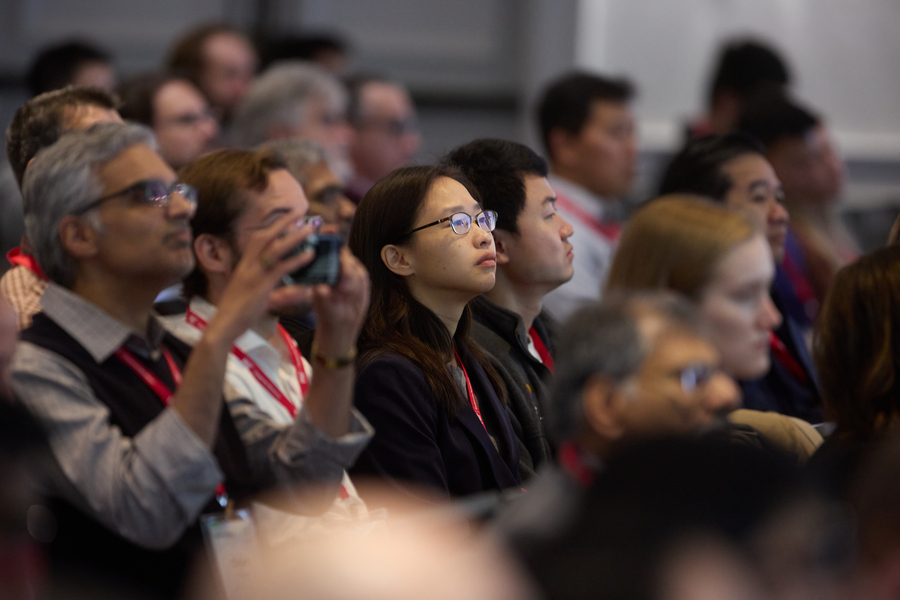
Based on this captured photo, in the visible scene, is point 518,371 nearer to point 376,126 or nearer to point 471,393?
point 471,393

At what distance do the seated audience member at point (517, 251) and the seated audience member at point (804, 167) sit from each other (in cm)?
171

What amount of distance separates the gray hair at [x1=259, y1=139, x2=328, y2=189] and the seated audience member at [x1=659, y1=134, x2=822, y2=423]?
117 centimetres

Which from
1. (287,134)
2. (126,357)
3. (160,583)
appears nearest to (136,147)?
(126,357)

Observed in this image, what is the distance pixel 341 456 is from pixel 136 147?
0.71m

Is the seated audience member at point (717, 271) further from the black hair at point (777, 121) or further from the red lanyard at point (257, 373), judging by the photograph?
the black hair at point (777, 121)

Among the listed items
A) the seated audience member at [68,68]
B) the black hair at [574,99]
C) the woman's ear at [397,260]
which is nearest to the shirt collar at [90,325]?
the woman's ear at [397,260]

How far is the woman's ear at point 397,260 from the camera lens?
89.0 inches

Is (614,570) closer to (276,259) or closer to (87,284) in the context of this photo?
(276,259)

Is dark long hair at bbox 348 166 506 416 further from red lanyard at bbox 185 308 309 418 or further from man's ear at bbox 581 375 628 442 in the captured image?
man's ear at bbox 581 375 628 442


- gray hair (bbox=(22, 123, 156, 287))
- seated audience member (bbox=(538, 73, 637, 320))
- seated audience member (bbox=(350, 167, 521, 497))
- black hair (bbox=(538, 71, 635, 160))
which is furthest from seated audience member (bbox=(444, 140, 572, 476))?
black hair (bbox=(538, 71, 635, 160))

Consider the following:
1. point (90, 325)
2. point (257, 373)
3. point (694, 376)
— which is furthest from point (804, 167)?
point (90, 325)

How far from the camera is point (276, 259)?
1.64 m

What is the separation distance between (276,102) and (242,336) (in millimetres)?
2153

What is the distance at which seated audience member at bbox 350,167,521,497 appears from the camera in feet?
6.77
